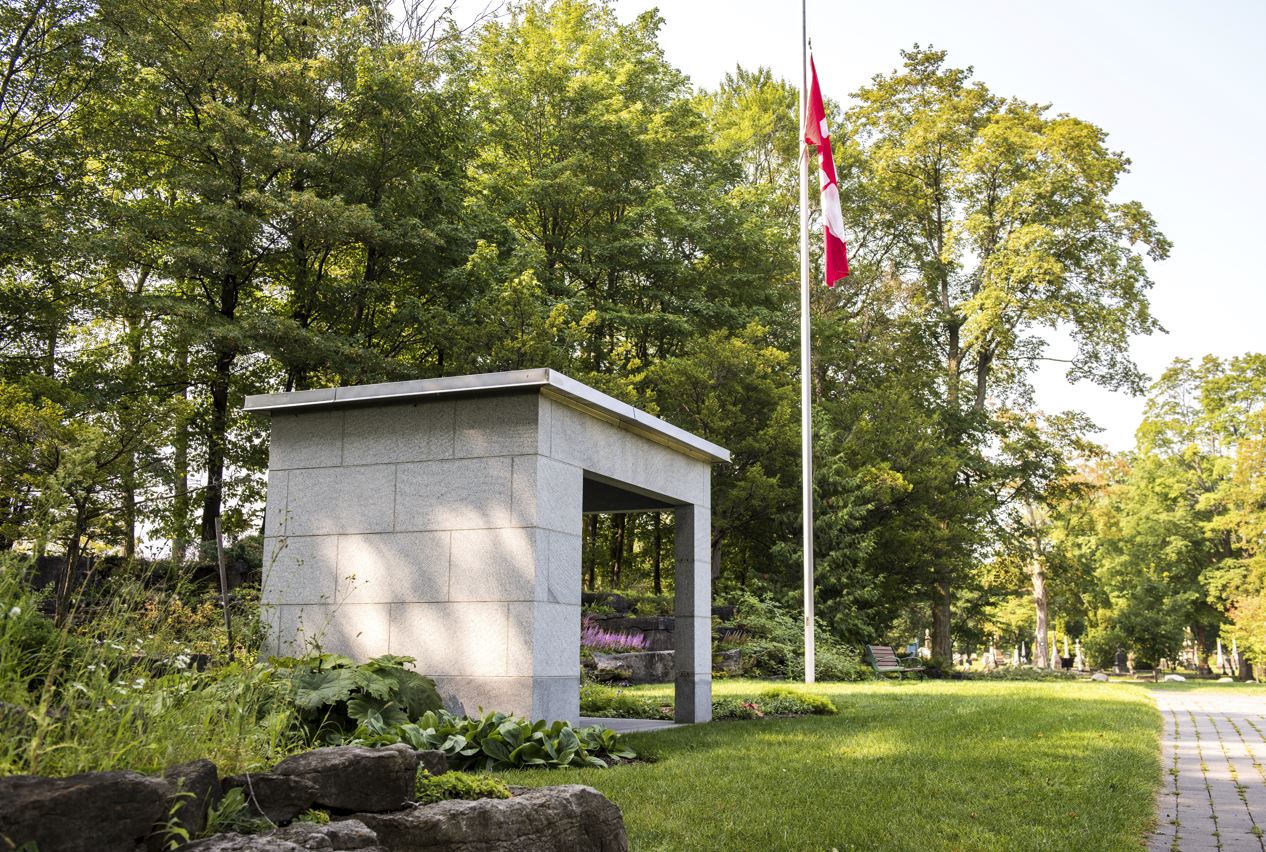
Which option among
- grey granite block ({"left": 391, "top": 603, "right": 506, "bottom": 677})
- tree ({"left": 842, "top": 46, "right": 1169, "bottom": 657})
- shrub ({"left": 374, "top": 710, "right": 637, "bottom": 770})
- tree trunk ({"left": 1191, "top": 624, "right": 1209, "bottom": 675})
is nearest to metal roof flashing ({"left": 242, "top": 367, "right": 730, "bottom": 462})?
grey granite block ({"left": 391, "top": 603, "right": 506, "bottom": 677})

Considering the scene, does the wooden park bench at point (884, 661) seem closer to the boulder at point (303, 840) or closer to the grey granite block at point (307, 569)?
the grey granite block at point (307, 569)

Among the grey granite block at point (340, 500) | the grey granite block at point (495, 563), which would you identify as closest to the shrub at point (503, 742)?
the grey granite block at point (495, 563)

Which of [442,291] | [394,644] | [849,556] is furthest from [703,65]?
[394,644]

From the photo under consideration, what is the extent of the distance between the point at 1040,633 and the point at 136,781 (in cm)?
4359

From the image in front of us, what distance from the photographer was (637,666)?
17.2 metres

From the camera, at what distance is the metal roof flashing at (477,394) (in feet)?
26.0

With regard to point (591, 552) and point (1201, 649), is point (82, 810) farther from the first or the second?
point (1201, 649)

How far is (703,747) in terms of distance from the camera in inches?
315

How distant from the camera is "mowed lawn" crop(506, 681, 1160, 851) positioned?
16.2ft

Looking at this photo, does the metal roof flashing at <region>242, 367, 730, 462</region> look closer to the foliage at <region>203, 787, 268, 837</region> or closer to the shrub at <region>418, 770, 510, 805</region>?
the shrub at <region>418, 770, 510, 805</region>

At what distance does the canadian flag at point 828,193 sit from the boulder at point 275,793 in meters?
14.6

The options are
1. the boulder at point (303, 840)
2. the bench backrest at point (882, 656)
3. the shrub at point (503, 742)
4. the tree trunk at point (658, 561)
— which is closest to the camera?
the boulder at point (303, 840)

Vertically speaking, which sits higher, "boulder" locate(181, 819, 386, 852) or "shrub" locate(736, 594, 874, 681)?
"boulder" locate(181, 819, 386, 852)

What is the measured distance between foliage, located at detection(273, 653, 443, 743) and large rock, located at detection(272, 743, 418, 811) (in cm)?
228
